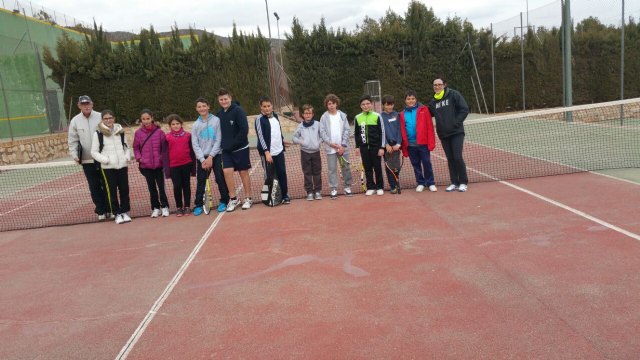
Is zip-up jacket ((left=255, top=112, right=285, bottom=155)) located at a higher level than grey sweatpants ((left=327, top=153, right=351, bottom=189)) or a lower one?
higher

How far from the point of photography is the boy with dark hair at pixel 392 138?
7547 mm

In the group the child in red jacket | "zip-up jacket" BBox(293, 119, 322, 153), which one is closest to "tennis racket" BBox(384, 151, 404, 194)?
"zip-up jacket" BBox(293, 119, 322, 153)

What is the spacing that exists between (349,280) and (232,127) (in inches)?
141

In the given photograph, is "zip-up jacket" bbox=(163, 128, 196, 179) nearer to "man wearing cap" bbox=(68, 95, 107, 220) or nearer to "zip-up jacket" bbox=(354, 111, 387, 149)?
"man wearing cap" bbox=(68, 95, 107, 220)

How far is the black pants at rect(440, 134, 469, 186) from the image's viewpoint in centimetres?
743

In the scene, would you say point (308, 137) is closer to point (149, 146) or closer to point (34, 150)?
point (149, 146)

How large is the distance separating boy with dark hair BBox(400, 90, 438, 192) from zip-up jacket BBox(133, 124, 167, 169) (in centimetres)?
366

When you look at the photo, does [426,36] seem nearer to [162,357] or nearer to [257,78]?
[257,78]

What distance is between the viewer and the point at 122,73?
2084 cm

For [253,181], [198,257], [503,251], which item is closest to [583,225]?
[503,251]

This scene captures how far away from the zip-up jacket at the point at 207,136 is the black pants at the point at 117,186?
1.14m

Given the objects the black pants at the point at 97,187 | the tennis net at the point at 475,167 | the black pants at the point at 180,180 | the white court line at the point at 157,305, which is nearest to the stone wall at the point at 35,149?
the tennis net at the point at 475,167

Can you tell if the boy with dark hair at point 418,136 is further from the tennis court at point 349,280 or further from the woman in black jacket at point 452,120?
the tennis court at point 349,280

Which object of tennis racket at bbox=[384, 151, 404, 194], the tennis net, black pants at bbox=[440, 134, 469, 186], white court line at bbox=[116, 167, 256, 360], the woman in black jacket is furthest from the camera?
the tennis net
